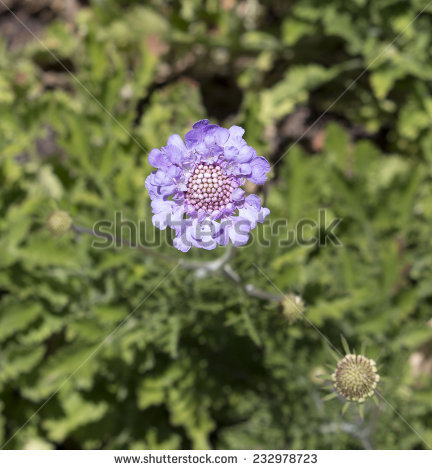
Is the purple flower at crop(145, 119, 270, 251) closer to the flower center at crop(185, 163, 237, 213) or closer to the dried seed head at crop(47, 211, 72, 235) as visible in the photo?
the flower center at crop(185, 163, 237, 213)

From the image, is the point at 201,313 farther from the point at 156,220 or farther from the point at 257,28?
the point at 257,28

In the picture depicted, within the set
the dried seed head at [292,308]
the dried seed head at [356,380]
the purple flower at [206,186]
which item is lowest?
the dried seed head at [356,380]

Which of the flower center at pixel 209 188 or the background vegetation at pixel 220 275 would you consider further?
the background vegetation at pixel 220 275

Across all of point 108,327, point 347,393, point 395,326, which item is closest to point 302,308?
point 347,393

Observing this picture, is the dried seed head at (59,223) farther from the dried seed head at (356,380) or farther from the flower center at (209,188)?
the dried seed head at (356,380)

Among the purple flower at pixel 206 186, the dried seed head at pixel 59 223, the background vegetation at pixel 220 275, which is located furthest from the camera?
the background vegetation at pixel 220 275

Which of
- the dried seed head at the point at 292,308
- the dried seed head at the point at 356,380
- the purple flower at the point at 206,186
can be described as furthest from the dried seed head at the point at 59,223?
the dried seed head at the point at 356,380

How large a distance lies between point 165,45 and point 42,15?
141 centimetres

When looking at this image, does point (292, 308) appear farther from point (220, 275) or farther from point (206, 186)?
point (206, 186)

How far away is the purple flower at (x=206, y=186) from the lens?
7.54 feet

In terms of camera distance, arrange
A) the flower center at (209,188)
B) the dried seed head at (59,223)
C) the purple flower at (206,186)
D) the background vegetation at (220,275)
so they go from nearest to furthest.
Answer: the purple flower at (206,186), the flower center at (209,188), the dried seed head at (59,223), the background vegetation at (220,275)

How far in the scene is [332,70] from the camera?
190 inches

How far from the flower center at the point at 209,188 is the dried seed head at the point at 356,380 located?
3.33ft

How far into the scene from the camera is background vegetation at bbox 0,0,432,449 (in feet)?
11.7
